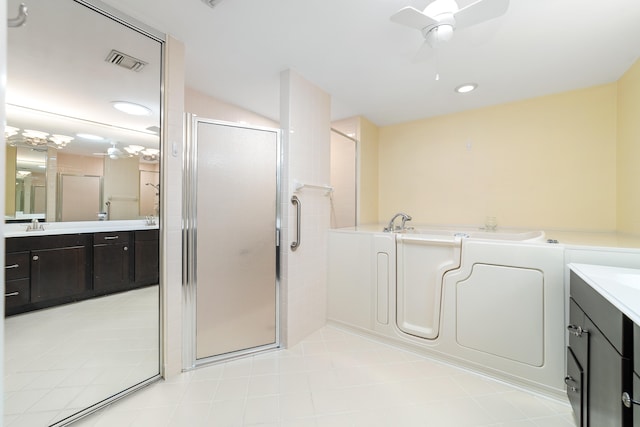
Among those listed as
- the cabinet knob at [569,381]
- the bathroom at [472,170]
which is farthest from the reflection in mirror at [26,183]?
the cabinet knob at [569,381]

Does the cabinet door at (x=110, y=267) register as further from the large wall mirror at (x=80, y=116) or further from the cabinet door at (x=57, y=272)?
the large wall mirror at (x=80, y=116)

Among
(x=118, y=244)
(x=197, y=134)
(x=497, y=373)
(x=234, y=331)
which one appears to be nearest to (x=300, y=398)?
(x=234, y=331)

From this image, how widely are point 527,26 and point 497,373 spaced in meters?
2.24

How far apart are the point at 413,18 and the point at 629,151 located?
84.2 inches

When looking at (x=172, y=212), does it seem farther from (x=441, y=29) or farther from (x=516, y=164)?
(x=516, y=164)

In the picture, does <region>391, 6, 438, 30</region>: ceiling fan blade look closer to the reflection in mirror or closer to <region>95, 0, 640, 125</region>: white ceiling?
<region>95, 0, 640, 125</region>: white ceiling

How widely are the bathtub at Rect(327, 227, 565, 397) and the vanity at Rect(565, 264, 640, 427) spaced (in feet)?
0.45

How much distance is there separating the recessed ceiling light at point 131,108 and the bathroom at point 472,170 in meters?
0.14

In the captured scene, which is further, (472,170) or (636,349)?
(472,170)

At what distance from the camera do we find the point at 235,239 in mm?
1918

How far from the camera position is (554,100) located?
7.72ft

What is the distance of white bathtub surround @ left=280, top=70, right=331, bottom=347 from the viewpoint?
206cm

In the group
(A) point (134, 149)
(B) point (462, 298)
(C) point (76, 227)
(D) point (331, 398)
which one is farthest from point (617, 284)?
(C) point (76, 227)

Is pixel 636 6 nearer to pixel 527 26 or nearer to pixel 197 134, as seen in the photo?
pixel 527 26
